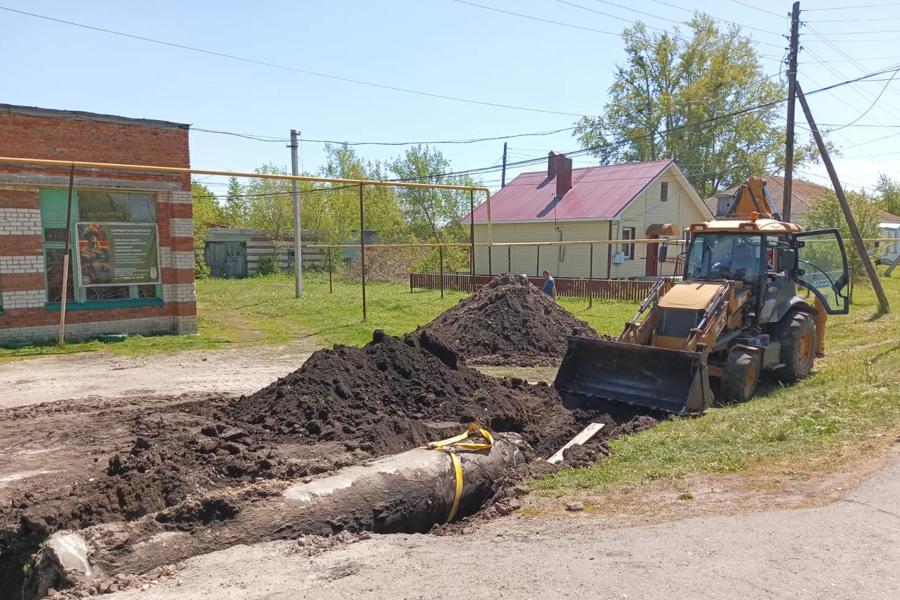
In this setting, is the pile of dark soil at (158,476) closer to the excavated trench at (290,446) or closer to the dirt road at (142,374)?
the excavated trench at (290,446)

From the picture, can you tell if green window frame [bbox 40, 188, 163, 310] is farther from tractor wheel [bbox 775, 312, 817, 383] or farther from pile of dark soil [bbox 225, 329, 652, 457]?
tractor wheel [bbox 775, 312, 817, 383]

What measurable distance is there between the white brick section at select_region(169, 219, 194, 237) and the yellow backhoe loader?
32.9ft

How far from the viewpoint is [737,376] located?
868cm

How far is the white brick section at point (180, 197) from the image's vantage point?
15234mm

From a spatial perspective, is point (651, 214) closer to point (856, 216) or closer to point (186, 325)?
point (856, 216)

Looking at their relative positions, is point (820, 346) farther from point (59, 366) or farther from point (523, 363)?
point (59, 366)

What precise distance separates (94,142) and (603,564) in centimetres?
1385

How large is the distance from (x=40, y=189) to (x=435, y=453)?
11.7 m

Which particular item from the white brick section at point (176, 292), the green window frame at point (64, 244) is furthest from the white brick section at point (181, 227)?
the white brick section at point (176, 292)

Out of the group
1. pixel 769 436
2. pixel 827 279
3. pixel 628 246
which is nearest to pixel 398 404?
pixel 769 436

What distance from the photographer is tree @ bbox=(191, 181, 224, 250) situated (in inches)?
1608

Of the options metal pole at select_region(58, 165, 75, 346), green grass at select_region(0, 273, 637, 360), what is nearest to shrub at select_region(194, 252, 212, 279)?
green grass at select_region(0, 273, 637, 360)

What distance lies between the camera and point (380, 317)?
719 inches

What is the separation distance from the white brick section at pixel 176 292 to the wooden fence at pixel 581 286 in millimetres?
8590
